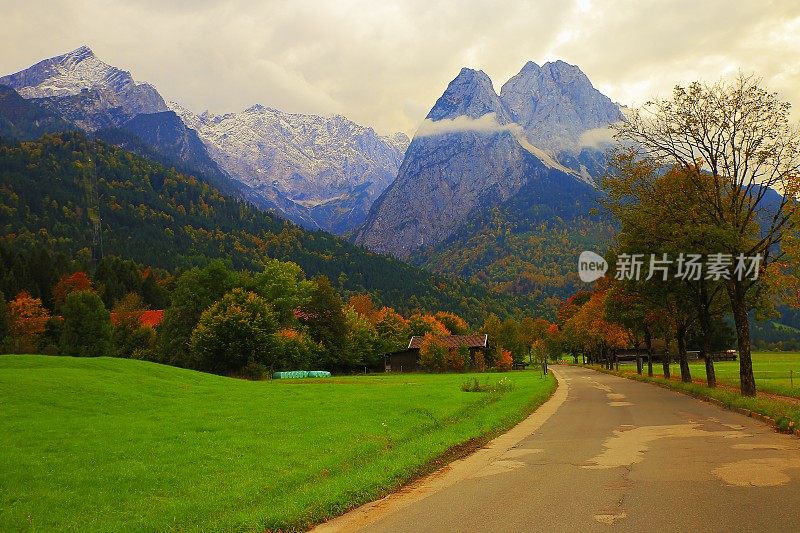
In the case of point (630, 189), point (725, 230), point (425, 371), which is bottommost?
point (425, 371)

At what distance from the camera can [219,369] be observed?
77.6 metres

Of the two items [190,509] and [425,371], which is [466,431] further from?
[425,371]

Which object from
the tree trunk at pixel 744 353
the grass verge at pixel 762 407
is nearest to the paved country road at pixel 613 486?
the grass verge at pixel 762 407

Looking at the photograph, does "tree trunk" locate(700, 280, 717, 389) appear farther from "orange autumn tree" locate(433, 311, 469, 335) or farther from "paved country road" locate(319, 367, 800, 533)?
"orange autumn tree" locate(433, 311, 469, 335)

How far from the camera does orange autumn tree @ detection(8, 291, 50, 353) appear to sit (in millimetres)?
88188

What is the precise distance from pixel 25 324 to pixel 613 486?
96.9 m

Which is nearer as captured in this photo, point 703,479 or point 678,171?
point 703,479

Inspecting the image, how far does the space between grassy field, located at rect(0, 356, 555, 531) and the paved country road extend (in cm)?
138

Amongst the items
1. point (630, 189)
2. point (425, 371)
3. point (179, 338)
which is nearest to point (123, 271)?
point (179, 338)

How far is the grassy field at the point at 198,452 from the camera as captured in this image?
37.2 feet

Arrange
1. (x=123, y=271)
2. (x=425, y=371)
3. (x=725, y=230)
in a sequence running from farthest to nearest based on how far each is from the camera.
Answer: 1. (x=123, y=271)
2. (x=425, y=371)
3. (x=725, y=230)

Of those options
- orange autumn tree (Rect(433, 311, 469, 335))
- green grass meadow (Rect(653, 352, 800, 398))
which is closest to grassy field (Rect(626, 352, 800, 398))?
green grass meadow (Rect(653, 352, 800, 398))

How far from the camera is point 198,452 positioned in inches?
658

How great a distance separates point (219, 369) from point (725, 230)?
62.1 metres
